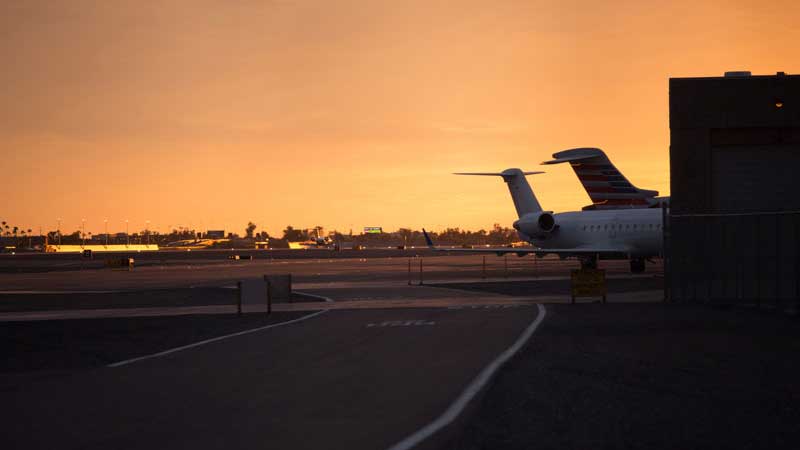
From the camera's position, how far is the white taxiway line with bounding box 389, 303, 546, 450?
8172 millimetres

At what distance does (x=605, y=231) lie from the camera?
49.4 meters

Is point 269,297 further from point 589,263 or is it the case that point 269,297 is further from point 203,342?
point 589,263

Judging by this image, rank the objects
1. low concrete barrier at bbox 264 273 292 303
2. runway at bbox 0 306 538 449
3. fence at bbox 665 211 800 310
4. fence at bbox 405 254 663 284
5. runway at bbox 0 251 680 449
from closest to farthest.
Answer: runway at bbox 0 306 538 449 < runway at bbox 0 251 680 449 < fence at bbox 665 211 800 310 < low concrete barrier at bbox 264 273 292 303 < fence at bbox 405 254 663 284

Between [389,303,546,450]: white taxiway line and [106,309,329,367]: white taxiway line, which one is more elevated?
[389,303,546,450]: white taxiway line

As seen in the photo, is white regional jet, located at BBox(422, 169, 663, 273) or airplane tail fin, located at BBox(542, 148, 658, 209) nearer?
white regional jet, located at BBox(422, 169, 663, 273)

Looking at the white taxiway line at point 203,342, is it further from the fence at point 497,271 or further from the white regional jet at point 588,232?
the white regional jet at point 588,232

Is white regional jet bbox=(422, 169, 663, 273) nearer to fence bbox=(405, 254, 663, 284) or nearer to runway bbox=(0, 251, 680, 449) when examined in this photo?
fence bbox=(405, 254, 663, 284)

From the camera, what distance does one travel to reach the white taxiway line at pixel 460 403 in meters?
8.17

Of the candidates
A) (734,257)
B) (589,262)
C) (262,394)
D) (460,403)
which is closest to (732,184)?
(734,257)

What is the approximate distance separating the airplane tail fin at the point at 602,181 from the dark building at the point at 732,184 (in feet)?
74.9

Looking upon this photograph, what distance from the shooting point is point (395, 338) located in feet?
60.6

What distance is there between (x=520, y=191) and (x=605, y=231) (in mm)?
10620

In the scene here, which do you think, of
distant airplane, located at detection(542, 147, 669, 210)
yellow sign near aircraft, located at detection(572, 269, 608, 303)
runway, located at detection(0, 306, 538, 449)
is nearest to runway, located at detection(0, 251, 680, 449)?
runway, located at detection(0, 306, 538, 449)

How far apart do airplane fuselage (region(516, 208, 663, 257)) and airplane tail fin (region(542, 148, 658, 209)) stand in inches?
106
